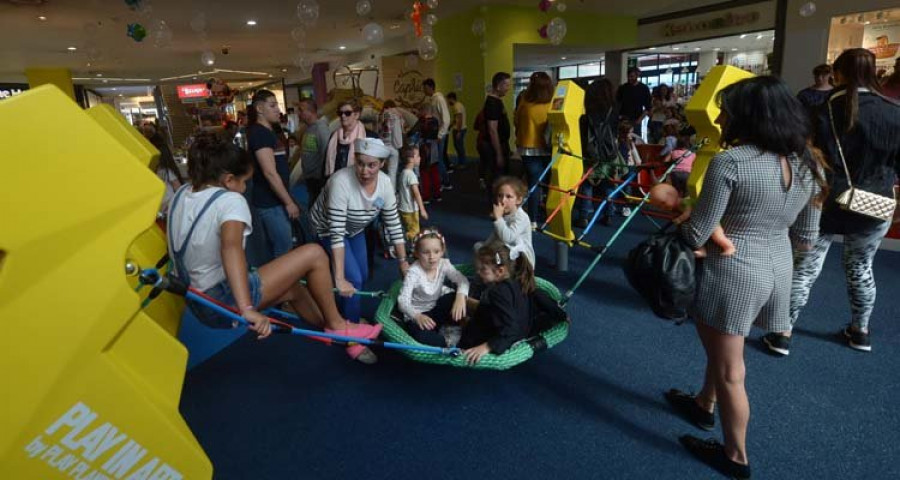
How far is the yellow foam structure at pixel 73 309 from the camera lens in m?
1.04

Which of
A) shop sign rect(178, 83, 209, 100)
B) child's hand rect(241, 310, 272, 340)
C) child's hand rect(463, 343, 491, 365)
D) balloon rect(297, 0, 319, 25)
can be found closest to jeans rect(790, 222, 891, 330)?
child's hand rect(463, 343, 491, 365)

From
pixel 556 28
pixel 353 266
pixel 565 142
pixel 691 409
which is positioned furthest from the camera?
pixel 556 28

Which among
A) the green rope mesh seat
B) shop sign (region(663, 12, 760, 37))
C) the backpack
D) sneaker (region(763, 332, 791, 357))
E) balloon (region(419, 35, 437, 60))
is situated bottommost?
sneaker (region(763, 332, 791, 357))

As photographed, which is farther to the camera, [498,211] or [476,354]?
[498,211]

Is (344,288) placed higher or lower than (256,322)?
lower

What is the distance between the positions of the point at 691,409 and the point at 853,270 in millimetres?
1196

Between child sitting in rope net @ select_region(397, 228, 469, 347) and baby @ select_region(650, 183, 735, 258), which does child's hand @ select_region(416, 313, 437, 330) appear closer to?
child sitting in rope net @ select_region(397, 228, 469, 347)

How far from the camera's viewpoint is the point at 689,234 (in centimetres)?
157

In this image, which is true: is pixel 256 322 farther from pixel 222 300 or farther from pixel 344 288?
pixel 344 288

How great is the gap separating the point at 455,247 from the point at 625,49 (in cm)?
959

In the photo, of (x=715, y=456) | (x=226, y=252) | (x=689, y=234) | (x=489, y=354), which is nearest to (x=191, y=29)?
(x=226, y=252)

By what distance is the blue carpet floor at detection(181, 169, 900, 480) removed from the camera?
76.4 inches

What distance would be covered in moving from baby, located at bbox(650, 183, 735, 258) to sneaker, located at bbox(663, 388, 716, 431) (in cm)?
84

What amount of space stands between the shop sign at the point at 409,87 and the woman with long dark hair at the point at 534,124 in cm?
826
